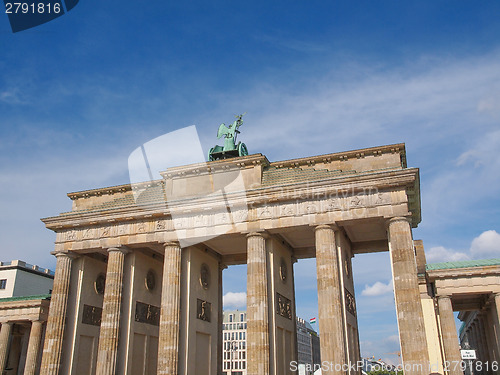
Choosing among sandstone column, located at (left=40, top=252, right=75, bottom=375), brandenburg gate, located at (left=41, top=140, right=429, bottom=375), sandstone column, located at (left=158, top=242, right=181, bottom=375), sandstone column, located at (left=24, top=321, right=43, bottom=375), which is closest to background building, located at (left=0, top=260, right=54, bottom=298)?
sandstone column, located at (left=24, top=321, right=43, bottom=375)

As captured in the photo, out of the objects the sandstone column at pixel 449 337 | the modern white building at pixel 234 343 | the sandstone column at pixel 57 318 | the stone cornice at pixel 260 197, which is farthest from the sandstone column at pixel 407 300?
the modern white building at pixel 234 343

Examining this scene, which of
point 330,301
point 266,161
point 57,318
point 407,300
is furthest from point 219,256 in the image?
point 407,300

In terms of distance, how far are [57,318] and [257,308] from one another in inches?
545

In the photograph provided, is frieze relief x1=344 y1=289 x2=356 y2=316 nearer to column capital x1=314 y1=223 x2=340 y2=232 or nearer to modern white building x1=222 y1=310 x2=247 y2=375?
column capital x1=314 y1=223 x2=340 y2=232

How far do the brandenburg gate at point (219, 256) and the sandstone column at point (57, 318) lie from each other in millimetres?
72

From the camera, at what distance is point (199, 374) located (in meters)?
29.2

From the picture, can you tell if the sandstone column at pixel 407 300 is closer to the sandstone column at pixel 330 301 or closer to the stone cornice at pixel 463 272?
the sandstone column at pixel 330 301

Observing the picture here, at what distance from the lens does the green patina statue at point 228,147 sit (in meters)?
33.1

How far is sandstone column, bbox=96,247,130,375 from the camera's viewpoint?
27.9 m

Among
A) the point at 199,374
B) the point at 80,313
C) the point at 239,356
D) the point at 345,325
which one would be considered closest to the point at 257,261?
the point at 345,325

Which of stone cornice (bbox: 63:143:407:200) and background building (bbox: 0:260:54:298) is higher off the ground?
stone cornice (bbox: 63:143:407:200)

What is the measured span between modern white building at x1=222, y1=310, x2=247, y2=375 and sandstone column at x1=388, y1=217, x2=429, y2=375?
278 ft

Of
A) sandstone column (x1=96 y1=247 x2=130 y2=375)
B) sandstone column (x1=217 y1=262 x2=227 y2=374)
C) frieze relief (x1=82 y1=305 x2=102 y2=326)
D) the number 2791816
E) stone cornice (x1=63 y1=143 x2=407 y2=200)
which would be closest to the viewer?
the number 2791816

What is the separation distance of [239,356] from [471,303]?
80.2 meters
